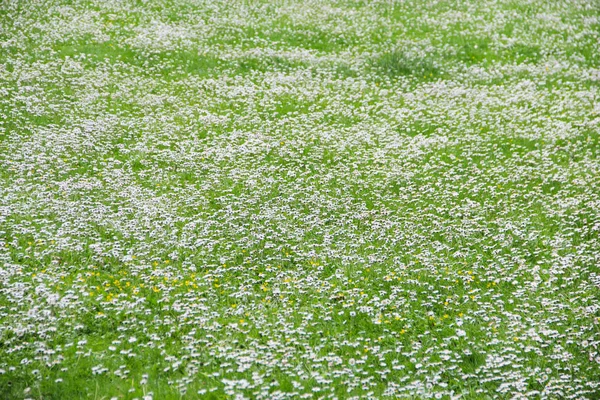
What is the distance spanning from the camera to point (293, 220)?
10.7 m

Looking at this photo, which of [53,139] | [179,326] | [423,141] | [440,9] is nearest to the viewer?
[179,326]

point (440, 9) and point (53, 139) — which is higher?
point (440, 9)

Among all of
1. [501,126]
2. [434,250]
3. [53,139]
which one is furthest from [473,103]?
[53,139]

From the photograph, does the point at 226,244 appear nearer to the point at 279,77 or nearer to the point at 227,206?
the point at 227,206

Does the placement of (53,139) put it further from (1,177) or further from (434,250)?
(434,250)

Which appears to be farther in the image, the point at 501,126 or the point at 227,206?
the point at 501,126

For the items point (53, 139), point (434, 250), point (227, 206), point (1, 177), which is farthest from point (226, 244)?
point (53, 139)

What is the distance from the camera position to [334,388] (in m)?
6.42

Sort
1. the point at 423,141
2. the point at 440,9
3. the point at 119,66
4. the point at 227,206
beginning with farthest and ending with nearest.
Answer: the point at 440,9
the point at 119,66
the point at 423,141
the point at 227,206

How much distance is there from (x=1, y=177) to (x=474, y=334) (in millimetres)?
9782

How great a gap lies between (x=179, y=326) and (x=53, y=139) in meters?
8.04

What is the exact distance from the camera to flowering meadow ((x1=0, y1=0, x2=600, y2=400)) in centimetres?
688

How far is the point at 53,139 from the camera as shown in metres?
13.5

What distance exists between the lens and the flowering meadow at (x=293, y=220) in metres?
6.88
